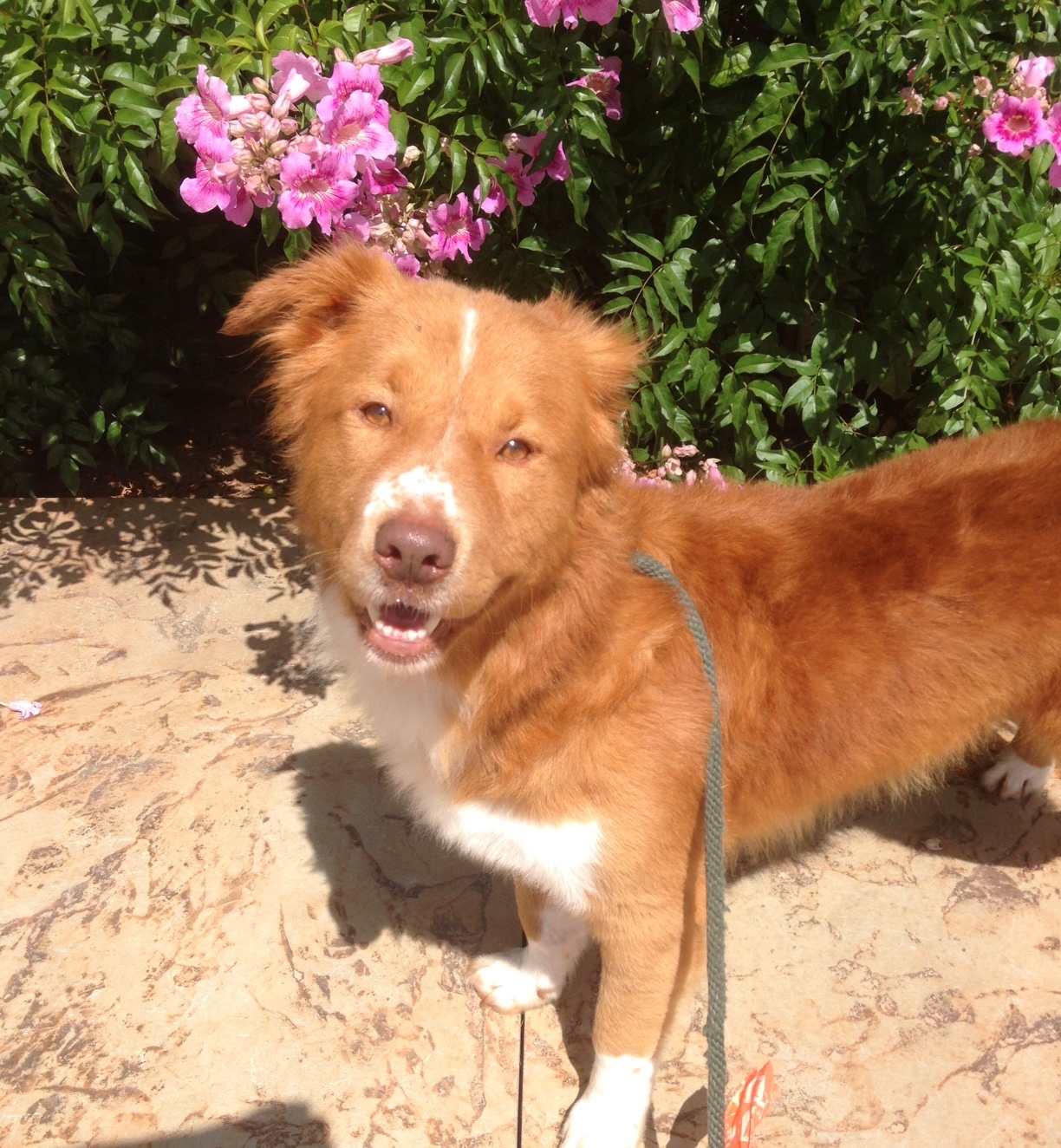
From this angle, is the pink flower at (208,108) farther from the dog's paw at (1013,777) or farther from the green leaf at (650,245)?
the dog's paw at (1013,777)

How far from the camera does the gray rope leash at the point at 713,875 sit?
1863mm

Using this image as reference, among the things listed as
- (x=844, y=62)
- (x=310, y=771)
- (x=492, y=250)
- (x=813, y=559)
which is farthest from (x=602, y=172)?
(x=310, y=771)

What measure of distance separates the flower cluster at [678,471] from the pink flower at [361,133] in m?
1.15

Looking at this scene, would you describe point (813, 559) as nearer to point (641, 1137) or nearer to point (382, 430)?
point (382, 430)

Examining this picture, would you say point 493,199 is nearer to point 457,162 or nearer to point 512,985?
point 457,162

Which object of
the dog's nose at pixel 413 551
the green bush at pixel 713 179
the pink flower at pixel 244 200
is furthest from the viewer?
the green bush at pixel 713 179

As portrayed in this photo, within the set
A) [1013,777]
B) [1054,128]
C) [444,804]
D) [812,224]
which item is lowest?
[1013,777]

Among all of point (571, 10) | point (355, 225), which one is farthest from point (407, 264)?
point (571, 10)

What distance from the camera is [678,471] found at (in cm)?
359

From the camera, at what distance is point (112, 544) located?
4242mm

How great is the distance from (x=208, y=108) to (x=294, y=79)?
240 mm

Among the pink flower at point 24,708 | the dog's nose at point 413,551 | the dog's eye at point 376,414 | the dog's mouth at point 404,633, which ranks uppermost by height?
the dog's eye at point 376,414

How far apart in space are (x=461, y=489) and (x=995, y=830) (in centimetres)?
245

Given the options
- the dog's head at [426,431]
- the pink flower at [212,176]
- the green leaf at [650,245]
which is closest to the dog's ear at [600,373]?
the dog's head at [426,431]
